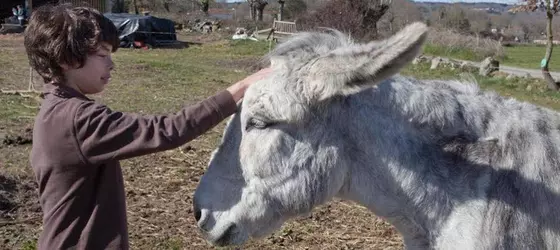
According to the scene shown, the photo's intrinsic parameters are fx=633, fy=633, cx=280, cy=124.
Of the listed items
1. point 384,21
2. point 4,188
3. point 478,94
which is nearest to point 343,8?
point 384,21

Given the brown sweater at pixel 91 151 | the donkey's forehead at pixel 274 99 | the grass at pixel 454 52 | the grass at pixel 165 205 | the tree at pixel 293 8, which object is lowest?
the grass at pixel 454 52

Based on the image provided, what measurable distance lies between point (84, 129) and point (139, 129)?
10.0 inches

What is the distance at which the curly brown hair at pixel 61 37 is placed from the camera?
2.84 metres

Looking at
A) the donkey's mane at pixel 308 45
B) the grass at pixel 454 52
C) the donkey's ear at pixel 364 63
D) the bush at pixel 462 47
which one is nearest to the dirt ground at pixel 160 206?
the donkey's mane at pixel 308 45

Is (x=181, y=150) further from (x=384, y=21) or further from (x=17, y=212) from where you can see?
(x=384, y=21)

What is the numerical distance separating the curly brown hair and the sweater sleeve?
0.28m

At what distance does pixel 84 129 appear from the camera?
276 centimetres

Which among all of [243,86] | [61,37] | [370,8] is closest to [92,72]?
[61,37]

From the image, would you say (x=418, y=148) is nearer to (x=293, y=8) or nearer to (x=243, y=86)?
(x=243, y=86)

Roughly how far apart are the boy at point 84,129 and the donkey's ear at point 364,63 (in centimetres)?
34

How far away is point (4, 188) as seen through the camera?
709cm

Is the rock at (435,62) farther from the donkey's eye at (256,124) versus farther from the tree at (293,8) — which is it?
→ the tree at (293,8)

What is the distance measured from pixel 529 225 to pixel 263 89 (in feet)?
4.12

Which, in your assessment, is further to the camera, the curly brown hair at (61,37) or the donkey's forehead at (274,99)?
the curly brown hair at (61,37)
